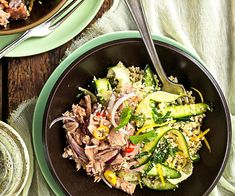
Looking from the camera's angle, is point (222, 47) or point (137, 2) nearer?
point (137, 2)

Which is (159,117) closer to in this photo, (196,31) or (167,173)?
(167,173)

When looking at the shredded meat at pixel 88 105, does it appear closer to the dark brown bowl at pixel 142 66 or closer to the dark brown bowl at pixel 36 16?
the dark brown bowl at pixel 142 66

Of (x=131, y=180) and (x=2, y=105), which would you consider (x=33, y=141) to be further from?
(x=131, y=180)

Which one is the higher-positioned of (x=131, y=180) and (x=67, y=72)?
(x=67, y=72)

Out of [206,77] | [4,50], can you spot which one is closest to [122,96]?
[206,77]

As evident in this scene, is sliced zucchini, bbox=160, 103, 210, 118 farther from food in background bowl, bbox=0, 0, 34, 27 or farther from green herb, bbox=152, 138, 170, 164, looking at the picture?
food in background bowl, bbox=0, 0, 34, 27

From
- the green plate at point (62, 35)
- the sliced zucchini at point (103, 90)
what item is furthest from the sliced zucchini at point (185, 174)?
the green plate at point (62, 35)

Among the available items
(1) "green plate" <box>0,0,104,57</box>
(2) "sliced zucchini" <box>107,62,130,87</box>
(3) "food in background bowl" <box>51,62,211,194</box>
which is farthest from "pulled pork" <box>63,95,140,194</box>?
(1) "green plate" <box>0,0,104,57</box>
